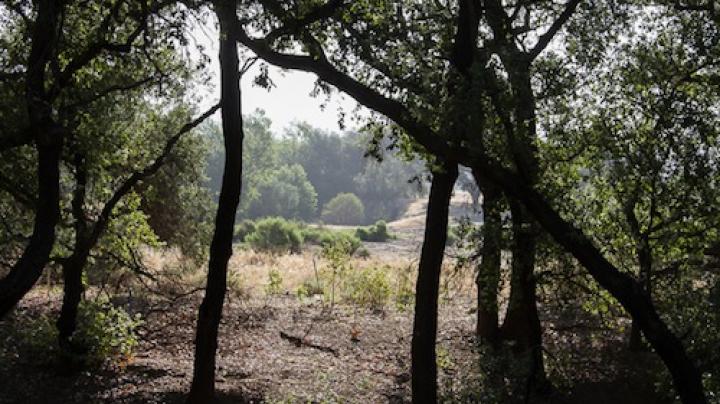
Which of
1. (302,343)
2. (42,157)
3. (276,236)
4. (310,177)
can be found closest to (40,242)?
(42,157)

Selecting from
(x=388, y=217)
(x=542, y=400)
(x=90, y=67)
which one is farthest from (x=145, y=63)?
(x=388, y=217)

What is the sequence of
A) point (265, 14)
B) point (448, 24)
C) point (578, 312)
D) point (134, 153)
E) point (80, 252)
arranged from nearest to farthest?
point (265, 14) < point (448, 24) < point (80, 252) < point (134, 153) < point (578, 312)

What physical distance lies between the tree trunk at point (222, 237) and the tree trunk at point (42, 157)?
204 cm

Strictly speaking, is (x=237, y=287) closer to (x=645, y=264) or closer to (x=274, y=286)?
(x=274, y=286)

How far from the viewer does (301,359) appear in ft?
37.8

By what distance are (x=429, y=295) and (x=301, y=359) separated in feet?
13.7

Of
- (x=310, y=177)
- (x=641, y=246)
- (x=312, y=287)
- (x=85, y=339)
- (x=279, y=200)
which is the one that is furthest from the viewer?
(x=310, y=177)

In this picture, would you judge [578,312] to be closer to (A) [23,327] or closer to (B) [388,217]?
(A) [23,327]

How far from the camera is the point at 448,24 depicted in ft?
27.5

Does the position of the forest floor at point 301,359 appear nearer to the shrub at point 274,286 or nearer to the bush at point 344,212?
the shrub at point 274,286

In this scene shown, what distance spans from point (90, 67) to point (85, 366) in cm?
407

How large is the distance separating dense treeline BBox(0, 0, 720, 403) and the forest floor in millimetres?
694

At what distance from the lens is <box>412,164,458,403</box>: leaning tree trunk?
26.0ft

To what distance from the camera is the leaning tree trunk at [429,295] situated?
7910mm
